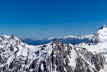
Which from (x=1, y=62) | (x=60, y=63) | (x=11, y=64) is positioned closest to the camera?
(x=60, y=63)

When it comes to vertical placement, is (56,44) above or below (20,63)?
above

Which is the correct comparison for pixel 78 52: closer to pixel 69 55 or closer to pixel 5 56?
pixel 69 55

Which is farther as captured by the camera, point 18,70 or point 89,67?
point 89,67

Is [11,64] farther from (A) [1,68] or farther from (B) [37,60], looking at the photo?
(B) [37,60]

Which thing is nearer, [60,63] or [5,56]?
[60,63]

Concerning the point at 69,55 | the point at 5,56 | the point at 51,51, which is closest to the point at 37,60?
the point at 51,51

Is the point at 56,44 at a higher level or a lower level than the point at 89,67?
higher

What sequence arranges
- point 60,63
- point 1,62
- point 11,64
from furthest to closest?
1. point 1,62
2. point 11,64
3. point 60,63

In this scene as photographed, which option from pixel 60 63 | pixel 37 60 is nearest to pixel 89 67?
pixel 60 63
